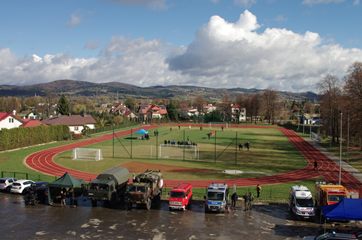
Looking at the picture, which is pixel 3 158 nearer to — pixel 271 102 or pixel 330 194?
pixel 330 194

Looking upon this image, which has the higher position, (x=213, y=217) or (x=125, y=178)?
(x=125, y=178)

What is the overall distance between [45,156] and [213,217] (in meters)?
33.7

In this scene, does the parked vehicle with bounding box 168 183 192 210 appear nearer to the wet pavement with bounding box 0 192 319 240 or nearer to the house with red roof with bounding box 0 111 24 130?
the wet pavement with bounding box 0 192 319 240

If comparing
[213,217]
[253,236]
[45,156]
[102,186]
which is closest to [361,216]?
[253,236]

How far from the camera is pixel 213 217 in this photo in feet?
61.4

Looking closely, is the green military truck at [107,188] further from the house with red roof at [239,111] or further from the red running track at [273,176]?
the house with red roof at [239,111]

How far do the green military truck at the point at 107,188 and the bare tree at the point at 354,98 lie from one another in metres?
38.4

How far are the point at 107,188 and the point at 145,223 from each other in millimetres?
4518

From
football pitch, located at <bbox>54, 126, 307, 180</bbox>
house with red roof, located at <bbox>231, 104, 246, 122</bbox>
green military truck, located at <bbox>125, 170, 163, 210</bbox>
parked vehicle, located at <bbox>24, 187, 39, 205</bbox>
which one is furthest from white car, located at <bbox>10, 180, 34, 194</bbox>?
house with red roof, located at <bbox>231, 104, 246, 122</bbox>

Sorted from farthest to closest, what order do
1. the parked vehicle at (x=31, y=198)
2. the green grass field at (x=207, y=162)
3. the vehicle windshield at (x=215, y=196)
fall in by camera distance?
1. the green grass field at (x=207, y=162)
2. the parked vehicle at (x=31, y=198)
3. the vehicle windshield at (x=215, y=196)

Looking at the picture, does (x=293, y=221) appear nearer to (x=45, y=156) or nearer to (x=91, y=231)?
(x=91, y=231)

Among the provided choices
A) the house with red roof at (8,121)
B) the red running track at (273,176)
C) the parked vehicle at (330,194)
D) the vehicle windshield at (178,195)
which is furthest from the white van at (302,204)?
the house with red roof at (8,121)

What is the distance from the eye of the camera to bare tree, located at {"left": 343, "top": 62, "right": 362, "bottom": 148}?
144 ft

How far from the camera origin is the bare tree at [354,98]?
4397 centimetres
